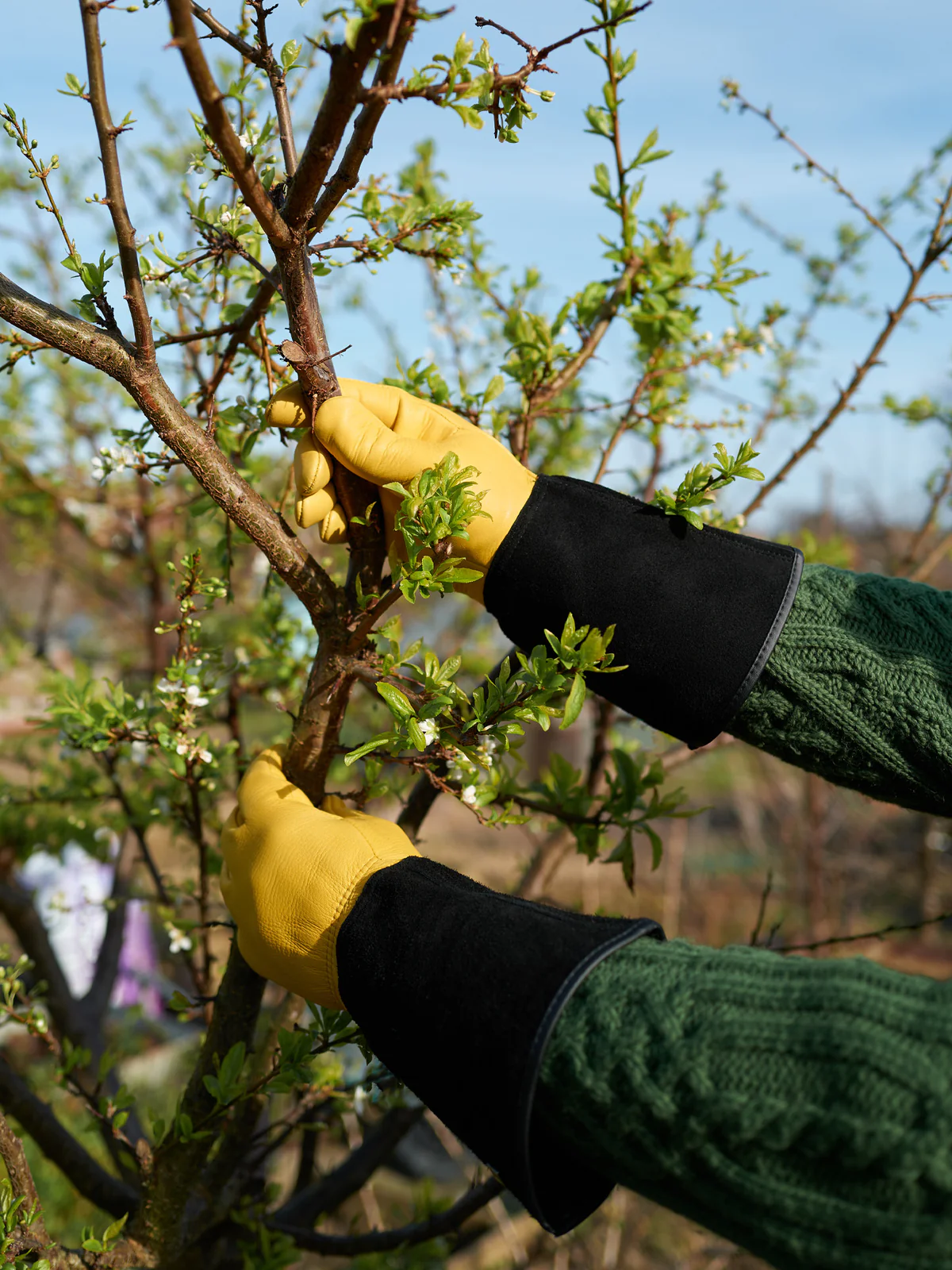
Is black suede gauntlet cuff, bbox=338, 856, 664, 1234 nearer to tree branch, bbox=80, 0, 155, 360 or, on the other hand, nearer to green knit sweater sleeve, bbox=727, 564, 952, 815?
green knit sweater sleeve, bbox=727, 564, 952, 815

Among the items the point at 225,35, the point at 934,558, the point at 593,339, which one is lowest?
the point at 225,35

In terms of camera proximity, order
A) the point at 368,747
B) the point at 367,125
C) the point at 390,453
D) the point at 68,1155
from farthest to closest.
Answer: the point at 68,1155 → the point at 390,453 → the point at 368,747 → the point at 367,125

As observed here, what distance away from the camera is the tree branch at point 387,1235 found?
160cm

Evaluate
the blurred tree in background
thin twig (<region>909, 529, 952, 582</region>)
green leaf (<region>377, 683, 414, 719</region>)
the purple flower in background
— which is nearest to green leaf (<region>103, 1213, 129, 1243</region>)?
the blurred tree in background

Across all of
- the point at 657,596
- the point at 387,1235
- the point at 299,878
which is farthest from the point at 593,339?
the point at 387,1235

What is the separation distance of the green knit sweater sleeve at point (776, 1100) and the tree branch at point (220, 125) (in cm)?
89

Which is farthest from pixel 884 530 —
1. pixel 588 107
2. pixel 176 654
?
pixel 176 654

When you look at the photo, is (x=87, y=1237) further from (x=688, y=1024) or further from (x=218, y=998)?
(x=688, y=1024)

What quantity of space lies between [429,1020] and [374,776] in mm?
520

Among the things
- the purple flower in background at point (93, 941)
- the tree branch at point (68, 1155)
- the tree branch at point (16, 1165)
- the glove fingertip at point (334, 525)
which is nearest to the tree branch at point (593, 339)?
the glove fingertip at point (334, 525)

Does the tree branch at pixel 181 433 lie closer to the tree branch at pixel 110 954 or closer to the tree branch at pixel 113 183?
the tree branch at pixel 113 183

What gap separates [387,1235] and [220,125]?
5.89 ft

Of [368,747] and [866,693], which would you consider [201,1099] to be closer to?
[368,747]

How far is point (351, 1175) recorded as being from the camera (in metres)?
1.86
